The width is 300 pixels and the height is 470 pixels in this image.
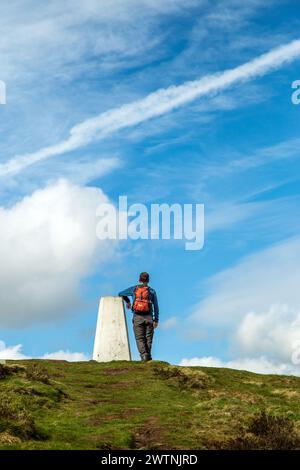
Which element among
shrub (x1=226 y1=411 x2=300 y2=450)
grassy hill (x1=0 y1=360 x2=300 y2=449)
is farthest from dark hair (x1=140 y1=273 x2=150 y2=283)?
shrub (x1=226 y1=411 x2=300 y2=450)

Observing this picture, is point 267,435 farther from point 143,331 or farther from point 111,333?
point 111,333

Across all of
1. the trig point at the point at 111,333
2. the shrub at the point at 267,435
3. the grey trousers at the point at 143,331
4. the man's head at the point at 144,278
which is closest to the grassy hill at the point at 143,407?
the shrub at the point at 267,435

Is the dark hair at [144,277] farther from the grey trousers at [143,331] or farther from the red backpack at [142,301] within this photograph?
the grey trousers at [143,331]

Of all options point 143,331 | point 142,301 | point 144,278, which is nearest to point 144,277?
point 144,278

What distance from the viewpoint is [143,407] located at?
19.1 metres

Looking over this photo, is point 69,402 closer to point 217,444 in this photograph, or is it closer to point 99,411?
point 99,411

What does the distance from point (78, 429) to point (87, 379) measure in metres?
8.09

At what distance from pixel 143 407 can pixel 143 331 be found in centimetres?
862

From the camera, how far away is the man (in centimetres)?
2747
